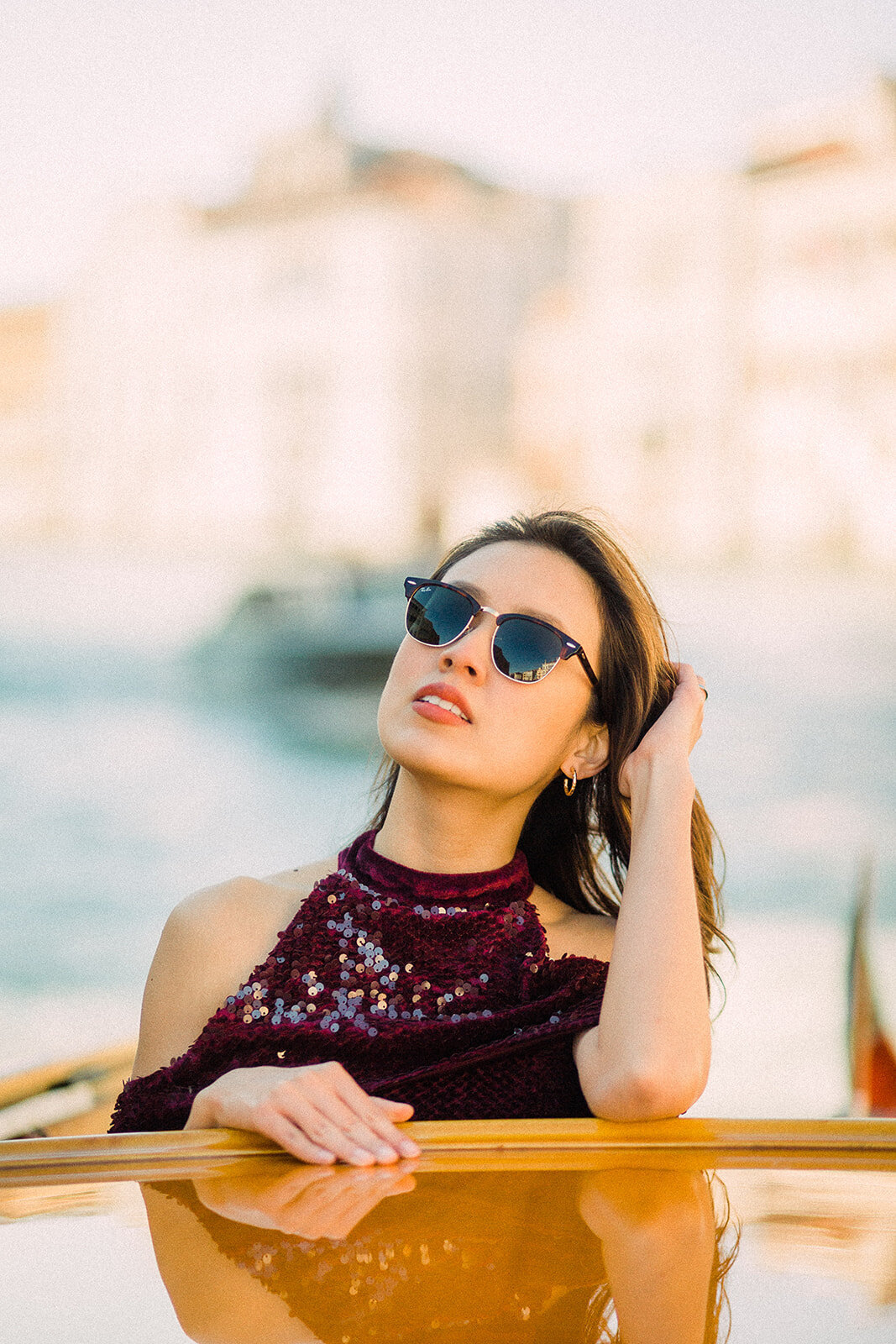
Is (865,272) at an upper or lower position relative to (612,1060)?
upper

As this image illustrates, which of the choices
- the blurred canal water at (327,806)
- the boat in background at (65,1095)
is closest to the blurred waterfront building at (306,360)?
the blurred canal water at (327,806)

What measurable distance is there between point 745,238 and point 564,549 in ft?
116

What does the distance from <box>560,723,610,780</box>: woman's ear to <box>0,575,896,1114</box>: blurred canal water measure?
32cm

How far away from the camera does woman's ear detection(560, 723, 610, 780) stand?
1.53m

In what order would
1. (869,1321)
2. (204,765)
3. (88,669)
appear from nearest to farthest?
(869,1321) < (204,765) < (88,669)

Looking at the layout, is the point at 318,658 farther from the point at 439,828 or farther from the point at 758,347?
the point at 439,828

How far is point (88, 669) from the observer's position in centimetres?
3375

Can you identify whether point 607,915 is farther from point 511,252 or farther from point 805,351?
point 511,252

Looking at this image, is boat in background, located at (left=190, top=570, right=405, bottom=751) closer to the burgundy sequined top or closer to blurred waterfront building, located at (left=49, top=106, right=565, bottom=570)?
blurred waterfront building, located at (left=49, top=106, right=565, bottom=570)

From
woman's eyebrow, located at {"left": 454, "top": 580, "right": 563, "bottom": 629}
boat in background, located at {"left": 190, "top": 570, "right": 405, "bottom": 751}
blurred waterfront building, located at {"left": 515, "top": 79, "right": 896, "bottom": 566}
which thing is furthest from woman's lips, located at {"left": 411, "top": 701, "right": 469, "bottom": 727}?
blurred waterfront building, located at {"left": 515, "top": 79, "right": 896, "bottom": 566}

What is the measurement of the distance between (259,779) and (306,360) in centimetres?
2303

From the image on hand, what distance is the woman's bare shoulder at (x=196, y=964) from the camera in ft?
4.25

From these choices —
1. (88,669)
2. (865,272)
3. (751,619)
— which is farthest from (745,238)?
(88,669)

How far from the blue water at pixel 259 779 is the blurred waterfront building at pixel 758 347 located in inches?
80.9
